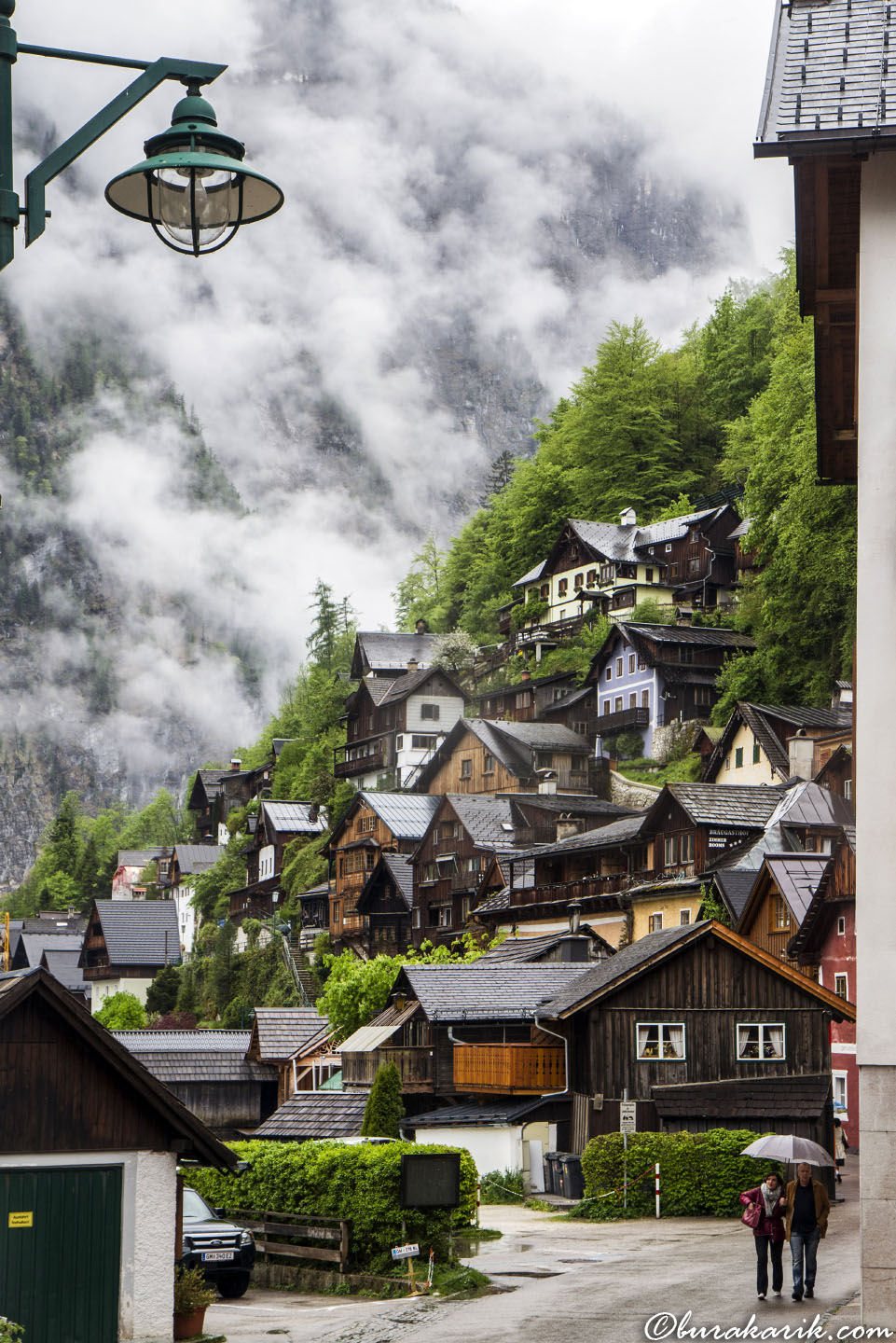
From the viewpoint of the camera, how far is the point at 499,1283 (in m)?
25.1

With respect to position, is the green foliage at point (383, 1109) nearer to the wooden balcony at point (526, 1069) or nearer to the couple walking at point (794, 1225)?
the wooden balcony at point (526, 1069)

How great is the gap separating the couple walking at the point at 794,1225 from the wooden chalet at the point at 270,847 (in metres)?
84.6

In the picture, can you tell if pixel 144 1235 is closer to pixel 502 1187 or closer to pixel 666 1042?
pixel 666 1042

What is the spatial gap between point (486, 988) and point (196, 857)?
89.7 metres

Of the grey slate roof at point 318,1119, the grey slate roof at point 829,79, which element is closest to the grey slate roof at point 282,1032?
the grey slate roof at point 318,1119

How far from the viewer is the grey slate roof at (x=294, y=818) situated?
108312 millimetres

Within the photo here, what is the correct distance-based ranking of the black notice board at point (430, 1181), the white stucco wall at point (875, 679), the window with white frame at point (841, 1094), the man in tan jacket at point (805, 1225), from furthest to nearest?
the window with white frame at point (841, 1094) → the black notice board at point (430, 1181) → the man in tan jacket at point (805, 1225) → the white stucco wall at point (875, 679)

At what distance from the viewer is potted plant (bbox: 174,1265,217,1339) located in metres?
20.1

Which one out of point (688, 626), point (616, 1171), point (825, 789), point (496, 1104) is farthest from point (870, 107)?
point (688, 626)

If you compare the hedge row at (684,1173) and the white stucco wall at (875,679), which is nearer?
the white stucco wall at (875,679)

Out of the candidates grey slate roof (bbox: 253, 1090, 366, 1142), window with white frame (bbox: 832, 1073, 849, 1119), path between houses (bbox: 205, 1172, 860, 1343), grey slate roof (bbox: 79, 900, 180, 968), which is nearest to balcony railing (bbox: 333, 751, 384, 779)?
grey slate roof (bbox: 79, 900, 180, 968)

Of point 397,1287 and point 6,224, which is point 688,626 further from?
point 6,224

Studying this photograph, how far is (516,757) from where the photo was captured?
89000mm

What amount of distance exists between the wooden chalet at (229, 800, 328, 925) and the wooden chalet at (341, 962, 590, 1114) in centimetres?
5808
